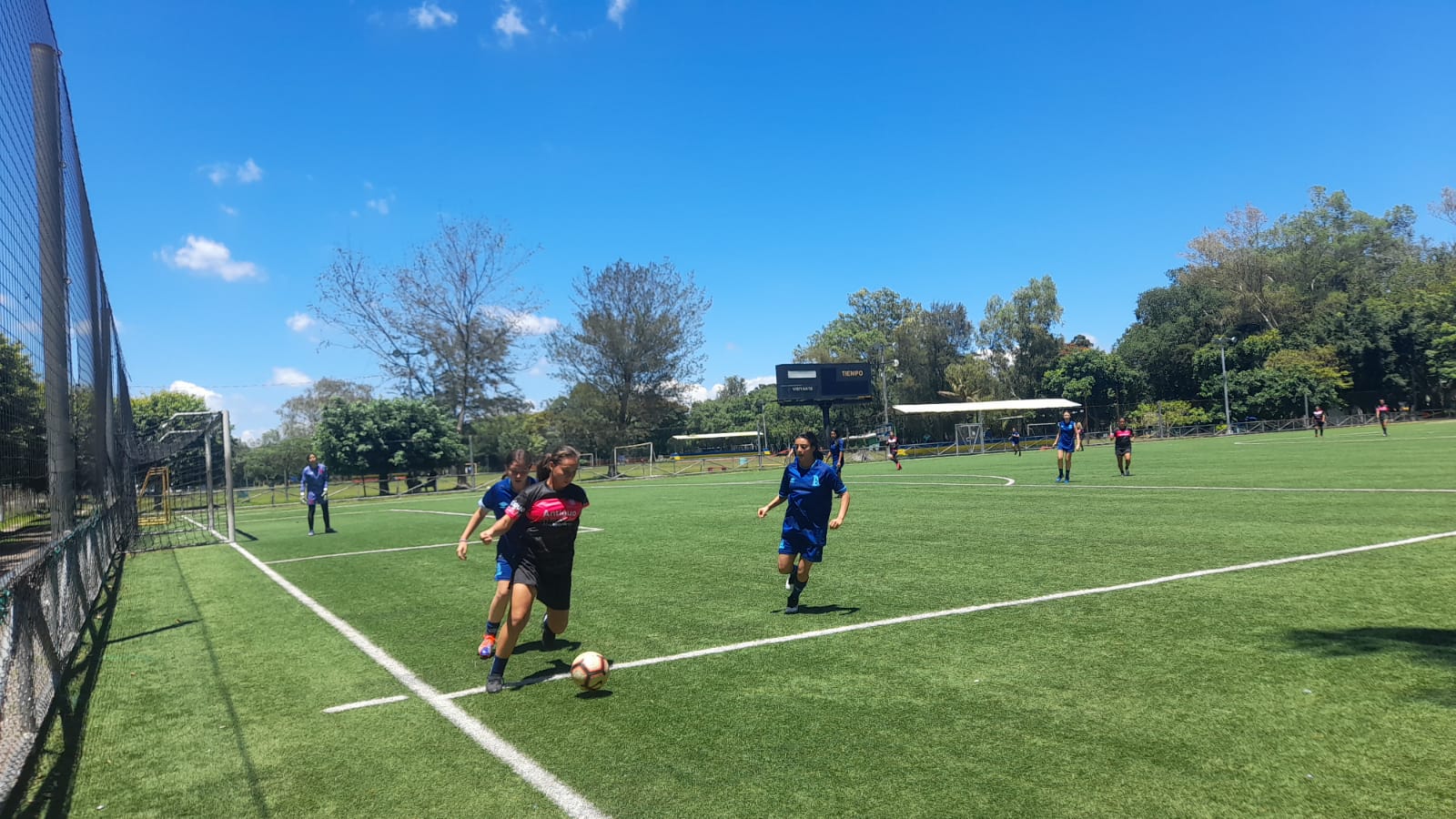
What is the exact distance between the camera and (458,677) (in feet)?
19.9

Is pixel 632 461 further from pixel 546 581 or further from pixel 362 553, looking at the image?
pixel 546 581

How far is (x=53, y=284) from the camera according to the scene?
8039mm

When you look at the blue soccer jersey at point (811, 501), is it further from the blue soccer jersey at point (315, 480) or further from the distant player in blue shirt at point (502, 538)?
the blue soccer jersey at point (315, 480)

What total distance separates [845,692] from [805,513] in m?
2.69

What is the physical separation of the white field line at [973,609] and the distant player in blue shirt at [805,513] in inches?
33.7

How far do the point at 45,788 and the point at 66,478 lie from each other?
16.6ft

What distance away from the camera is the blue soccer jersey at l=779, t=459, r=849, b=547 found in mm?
7766

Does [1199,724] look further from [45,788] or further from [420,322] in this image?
[420,322]

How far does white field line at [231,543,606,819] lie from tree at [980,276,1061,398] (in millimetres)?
79767

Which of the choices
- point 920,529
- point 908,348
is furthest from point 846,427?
point 920,529

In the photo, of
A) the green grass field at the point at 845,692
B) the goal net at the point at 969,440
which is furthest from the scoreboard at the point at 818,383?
the green grass field at the point at 845,692

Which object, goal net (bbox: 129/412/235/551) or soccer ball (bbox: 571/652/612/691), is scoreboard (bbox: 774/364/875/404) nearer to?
goal net (bbox: 129/412/235/551)

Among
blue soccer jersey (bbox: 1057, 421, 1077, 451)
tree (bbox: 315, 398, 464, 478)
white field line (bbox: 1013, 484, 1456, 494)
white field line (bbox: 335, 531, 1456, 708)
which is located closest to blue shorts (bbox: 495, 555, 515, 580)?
white field line (bbox: 335, 531, 1456, 708)

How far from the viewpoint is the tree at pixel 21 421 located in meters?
5.54
